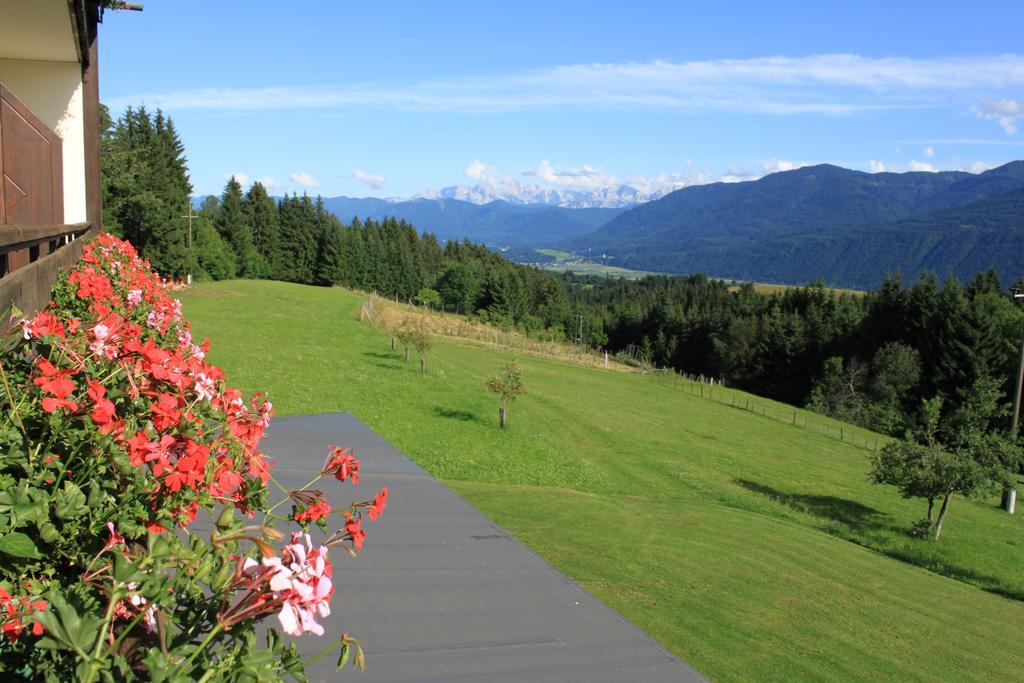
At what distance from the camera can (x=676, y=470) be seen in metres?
19.7

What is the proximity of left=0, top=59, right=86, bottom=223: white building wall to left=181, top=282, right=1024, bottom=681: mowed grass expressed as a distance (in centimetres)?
743

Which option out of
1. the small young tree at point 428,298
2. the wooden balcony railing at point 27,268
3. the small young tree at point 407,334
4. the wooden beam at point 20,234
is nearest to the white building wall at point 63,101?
the wooden balcony railing at point 27,268

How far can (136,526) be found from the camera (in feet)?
5.17

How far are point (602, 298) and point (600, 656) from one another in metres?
118

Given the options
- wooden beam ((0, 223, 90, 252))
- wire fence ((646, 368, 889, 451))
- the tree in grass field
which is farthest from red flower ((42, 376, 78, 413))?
wire fence ((646, 368, 889, 451))

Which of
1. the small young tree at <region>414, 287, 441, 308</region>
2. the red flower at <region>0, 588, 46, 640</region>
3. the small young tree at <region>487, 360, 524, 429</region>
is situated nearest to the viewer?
the red flower at <region>0, 588, 46, 640</region>

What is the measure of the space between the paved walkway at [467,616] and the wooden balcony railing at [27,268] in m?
1.90

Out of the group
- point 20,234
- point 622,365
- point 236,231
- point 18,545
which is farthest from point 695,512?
point 236,231

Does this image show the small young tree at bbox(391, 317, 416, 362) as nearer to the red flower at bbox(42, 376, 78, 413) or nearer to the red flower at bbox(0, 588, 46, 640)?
the red flower at bbox(42, 376, 78, 413)

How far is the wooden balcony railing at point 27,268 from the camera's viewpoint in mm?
2963

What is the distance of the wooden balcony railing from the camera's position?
296 centimetres

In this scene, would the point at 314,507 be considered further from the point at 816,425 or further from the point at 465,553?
the point at 816,425

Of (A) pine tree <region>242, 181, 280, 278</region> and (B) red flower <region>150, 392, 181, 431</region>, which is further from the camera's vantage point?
(A) pine tree <region>242, 181, 280, 278</region>

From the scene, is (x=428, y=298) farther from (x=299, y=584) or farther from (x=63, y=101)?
(x=299, y=584)
